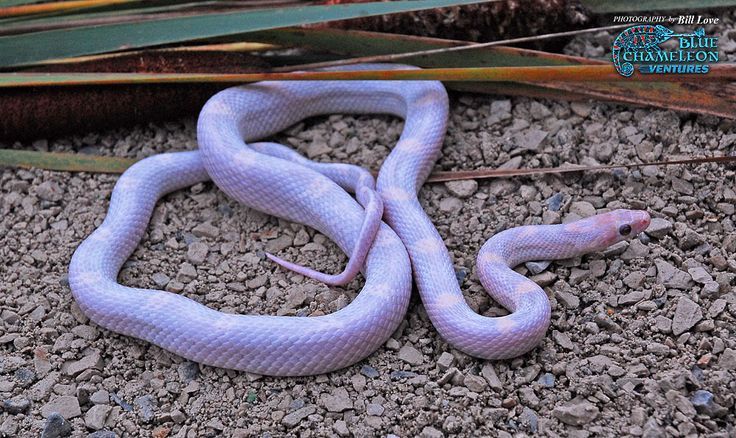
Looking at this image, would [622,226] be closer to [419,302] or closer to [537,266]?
[537,266]

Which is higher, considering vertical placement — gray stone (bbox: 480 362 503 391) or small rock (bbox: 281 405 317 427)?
gray stone (bbox: 480 362 503 391)

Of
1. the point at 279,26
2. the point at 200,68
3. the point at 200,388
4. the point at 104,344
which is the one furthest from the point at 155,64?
the point at 200,388

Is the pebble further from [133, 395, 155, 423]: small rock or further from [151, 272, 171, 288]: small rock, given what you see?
[151, 272, 171, 288]: small rock

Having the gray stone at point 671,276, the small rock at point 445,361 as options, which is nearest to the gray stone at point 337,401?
the small rock at point 445,361

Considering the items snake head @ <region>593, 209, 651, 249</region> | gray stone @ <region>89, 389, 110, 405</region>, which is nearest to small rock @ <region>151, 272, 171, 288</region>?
gray stone @ <region>89, 389, 110, 405</region>

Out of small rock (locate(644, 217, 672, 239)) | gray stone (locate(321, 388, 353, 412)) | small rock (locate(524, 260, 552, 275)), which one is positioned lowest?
gray stone (locate(321, 388, 353, 412))

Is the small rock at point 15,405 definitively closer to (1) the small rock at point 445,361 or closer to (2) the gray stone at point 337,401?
(2) the gray stone at point 337,401
